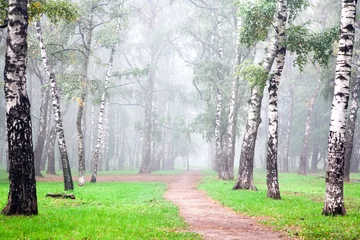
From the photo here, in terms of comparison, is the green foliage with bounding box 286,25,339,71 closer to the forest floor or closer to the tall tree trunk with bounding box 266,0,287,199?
the tall tree trunk with bounding box 266,0,287,199

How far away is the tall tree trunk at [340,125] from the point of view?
12.2 meters

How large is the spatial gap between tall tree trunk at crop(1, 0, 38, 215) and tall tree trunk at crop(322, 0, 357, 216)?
29.8 ft

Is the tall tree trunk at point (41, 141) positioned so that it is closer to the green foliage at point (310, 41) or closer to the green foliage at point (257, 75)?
the green foliage at point (257, 75)

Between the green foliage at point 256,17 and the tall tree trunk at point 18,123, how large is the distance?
1139cm

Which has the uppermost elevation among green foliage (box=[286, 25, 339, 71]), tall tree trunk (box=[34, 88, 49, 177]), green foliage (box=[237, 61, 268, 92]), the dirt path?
green foliage (box=[286, 25, 339, 71])

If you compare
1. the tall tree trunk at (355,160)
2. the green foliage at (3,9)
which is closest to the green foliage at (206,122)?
the tall tree trunk at (355,160)

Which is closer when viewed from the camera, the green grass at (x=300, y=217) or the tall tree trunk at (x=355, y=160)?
the green grass at (x=300, y=217)

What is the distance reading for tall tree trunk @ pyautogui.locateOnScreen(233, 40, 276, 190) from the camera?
19.9 m

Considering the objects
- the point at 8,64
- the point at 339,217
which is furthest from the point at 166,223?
the point at 8,64

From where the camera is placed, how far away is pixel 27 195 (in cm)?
1080

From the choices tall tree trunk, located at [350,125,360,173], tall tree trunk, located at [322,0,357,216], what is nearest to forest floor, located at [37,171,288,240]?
tall tree trunk, located at [322,0,357,216]

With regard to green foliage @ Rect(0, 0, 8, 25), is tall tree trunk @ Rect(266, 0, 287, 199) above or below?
below

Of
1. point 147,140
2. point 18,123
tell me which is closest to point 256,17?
point 18,123

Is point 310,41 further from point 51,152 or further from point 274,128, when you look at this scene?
point 51,152
